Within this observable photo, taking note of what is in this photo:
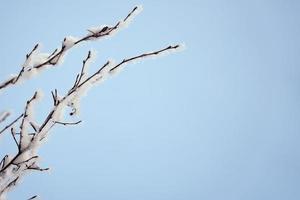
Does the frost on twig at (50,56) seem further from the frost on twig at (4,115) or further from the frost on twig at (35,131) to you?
the frost on twig at (4,115)

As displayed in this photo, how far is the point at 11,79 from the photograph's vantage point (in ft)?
4.92

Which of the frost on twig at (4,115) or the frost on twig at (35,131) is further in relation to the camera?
the frost on twig at (4,115)

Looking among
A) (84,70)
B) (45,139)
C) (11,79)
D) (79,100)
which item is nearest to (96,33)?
(84,70)

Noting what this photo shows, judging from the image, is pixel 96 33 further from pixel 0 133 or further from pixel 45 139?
pixel 0 133

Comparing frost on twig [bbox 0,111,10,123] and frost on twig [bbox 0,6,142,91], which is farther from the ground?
frost on twig [bbox 0,6,142,91]

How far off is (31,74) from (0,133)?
35 centimetres

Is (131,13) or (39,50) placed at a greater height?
(131,13)

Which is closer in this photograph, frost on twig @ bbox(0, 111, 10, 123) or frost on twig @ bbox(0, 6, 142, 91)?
frost on twig @ bbox(0, 6, 142, 91)

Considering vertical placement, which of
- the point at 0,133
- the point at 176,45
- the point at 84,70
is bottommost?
the point at 0,133

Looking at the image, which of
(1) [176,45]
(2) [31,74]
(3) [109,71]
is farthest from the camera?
(1) [176,45]

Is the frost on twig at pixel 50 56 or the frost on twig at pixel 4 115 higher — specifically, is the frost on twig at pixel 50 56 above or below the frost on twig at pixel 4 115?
above

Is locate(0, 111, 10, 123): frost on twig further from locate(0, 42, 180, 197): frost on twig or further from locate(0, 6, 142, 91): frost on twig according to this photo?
locate(0, 6, 142, 91): frost on twig

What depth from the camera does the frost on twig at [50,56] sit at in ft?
4.86

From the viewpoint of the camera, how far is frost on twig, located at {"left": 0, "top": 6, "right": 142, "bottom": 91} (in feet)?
4.86
